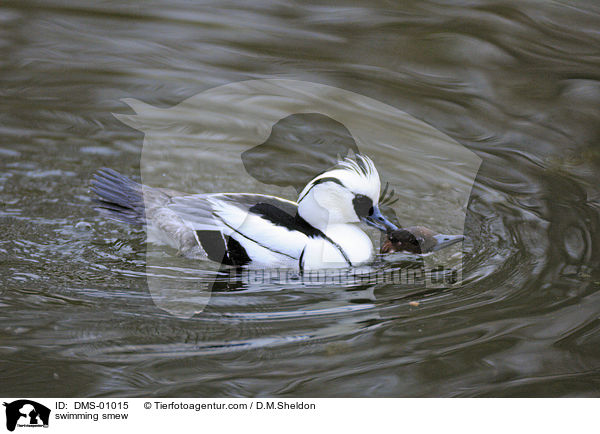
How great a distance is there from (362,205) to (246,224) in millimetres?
768

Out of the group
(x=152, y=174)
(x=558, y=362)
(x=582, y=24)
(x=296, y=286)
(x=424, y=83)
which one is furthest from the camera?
(x=582, y=24)

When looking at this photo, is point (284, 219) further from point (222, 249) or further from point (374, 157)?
point (374, 157)

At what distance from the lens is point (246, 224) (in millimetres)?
4953

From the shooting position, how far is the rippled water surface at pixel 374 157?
4008 mm

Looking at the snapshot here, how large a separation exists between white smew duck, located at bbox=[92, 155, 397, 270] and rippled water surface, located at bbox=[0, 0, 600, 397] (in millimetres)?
210

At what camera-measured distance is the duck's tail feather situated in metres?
5.32

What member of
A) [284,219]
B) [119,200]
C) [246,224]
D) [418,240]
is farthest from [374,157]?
[119,200]
